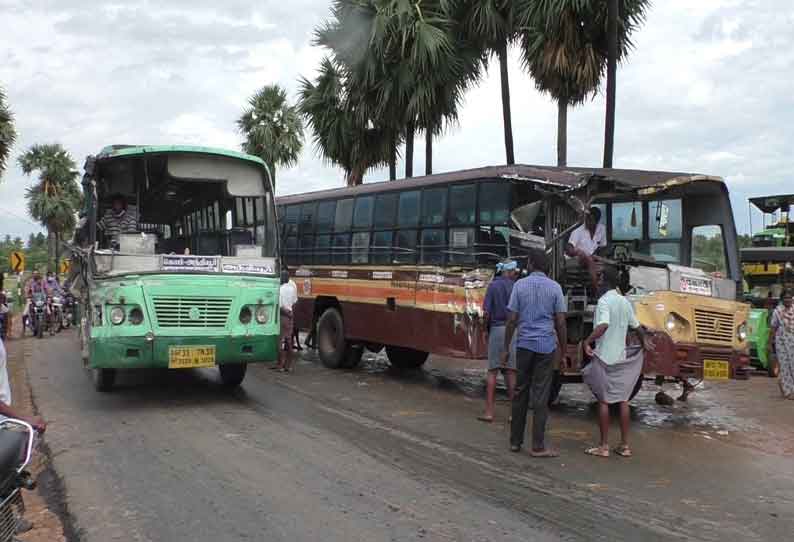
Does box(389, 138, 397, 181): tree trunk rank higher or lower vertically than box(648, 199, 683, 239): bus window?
higher

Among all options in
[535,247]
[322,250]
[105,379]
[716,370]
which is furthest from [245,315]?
[716,370]

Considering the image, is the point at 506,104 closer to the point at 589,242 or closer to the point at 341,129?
the point at 341,129

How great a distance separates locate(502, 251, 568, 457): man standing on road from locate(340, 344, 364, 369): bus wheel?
6.03m

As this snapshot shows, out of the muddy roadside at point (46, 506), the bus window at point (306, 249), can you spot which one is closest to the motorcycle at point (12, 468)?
the muddy roadside at point (46, 506)

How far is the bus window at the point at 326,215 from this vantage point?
13.3 meters

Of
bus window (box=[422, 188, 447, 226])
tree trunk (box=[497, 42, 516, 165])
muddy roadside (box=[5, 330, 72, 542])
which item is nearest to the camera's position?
muddy roadside (box=[5, 330, 72, 542])

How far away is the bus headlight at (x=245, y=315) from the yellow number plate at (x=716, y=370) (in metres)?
5.18

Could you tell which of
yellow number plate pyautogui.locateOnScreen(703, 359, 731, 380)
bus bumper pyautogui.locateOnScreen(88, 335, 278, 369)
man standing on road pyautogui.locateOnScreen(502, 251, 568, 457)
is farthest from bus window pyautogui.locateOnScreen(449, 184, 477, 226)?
bus bumper pyautogui.locateOnScreen(88, 335, 278, 369)

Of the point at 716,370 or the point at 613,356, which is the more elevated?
the point at 613,356

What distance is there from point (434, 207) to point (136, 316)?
173 inches

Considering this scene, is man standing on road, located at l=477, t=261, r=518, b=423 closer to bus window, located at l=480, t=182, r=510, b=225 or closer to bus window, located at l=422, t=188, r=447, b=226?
bus window, located at l=480, t=182, r=510, b=225

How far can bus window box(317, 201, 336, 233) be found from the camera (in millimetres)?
13328

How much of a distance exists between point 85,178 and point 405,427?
4.99m

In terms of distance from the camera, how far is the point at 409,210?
11320mm
